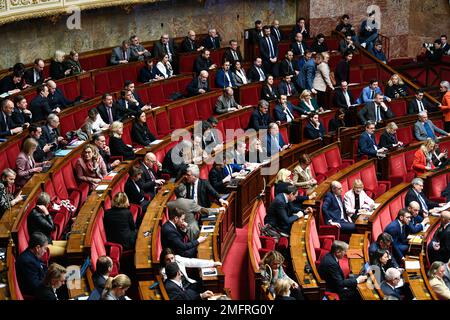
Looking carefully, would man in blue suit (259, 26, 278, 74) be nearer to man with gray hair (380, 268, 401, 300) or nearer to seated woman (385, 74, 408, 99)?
seated woman (385, 74, 408, 99)

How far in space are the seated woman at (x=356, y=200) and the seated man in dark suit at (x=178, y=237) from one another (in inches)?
78.6

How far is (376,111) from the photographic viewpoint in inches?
Result: 425

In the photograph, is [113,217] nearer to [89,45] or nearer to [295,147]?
[295,147]

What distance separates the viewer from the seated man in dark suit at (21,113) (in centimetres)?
845

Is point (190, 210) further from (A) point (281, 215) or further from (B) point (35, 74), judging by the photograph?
(B) point (35, 74)

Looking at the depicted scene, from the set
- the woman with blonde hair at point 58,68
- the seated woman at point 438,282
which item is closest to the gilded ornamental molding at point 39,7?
the woman with blonde hair at point 58,68

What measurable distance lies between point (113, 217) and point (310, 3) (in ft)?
26.7

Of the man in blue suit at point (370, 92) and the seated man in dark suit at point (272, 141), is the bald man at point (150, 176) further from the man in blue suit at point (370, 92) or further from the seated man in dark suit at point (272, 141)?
the man in blue suit at point (370, 92)

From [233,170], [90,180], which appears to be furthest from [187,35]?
[90,180]

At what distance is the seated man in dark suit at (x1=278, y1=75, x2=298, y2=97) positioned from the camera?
1113cm

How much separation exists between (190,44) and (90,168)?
15.0 ft

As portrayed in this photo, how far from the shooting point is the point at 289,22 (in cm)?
1407

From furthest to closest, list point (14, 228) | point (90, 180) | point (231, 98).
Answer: point (231, 98)
point (90, 180)
point (14, 228)

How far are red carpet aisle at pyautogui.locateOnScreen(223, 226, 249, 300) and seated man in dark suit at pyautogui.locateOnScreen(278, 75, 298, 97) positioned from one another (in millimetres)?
3248
